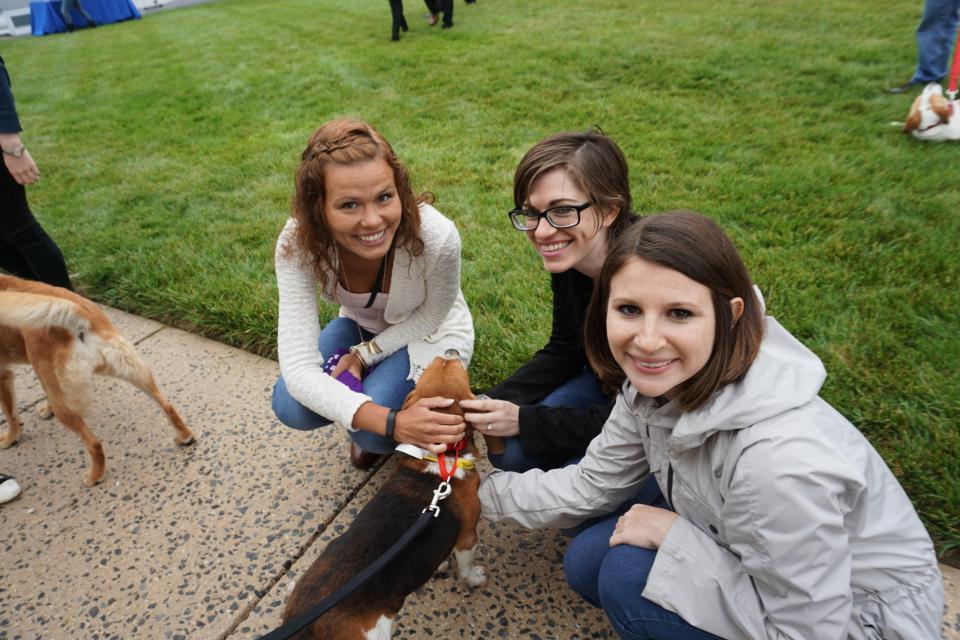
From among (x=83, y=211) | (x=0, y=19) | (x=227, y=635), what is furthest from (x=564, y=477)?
(x=0, y=19)

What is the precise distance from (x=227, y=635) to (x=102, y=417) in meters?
1.75

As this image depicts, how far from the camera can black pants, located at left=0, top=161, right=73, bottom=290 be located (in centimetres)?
327

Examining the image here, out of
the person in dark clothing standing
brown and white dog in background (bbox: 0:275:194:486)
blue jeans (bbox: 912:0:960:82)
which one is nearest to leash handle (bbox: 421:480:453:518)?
brown and white dog in background (bbox: 0:275:194:486)

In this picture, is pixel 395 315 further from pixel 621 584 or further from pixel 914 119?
pixel 914 119

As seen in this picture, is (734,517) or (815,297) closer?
(734,517)

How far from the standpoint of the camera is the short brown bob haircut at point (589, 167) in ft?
6.28

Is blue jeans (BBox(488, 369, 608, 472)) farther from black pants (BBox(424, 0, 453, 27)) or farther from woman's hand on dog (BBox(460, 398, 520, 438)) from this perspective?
black pants (BBox(424, 0, 453, 27))

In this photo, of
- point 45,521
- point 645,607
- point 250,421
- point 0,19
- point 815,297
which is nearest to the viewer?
point 645,607

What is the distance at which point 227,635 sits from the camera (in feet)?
6.60

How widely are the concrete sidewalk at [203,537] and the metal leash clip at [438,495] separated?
474mm

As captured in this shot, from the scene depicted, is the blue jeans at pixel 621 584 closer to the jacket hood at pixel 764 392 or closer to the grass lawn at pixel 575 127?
the jacket hood at pixel 764 392

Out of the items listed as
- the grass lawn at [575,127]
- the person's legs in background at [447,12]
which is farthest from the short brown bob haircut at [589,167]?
the person's legs in background at [447,12]

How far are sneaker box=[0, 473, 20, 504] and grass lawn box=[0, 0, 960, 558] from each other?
136cm

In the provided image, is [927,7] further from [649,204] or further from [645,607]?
[645,607]
